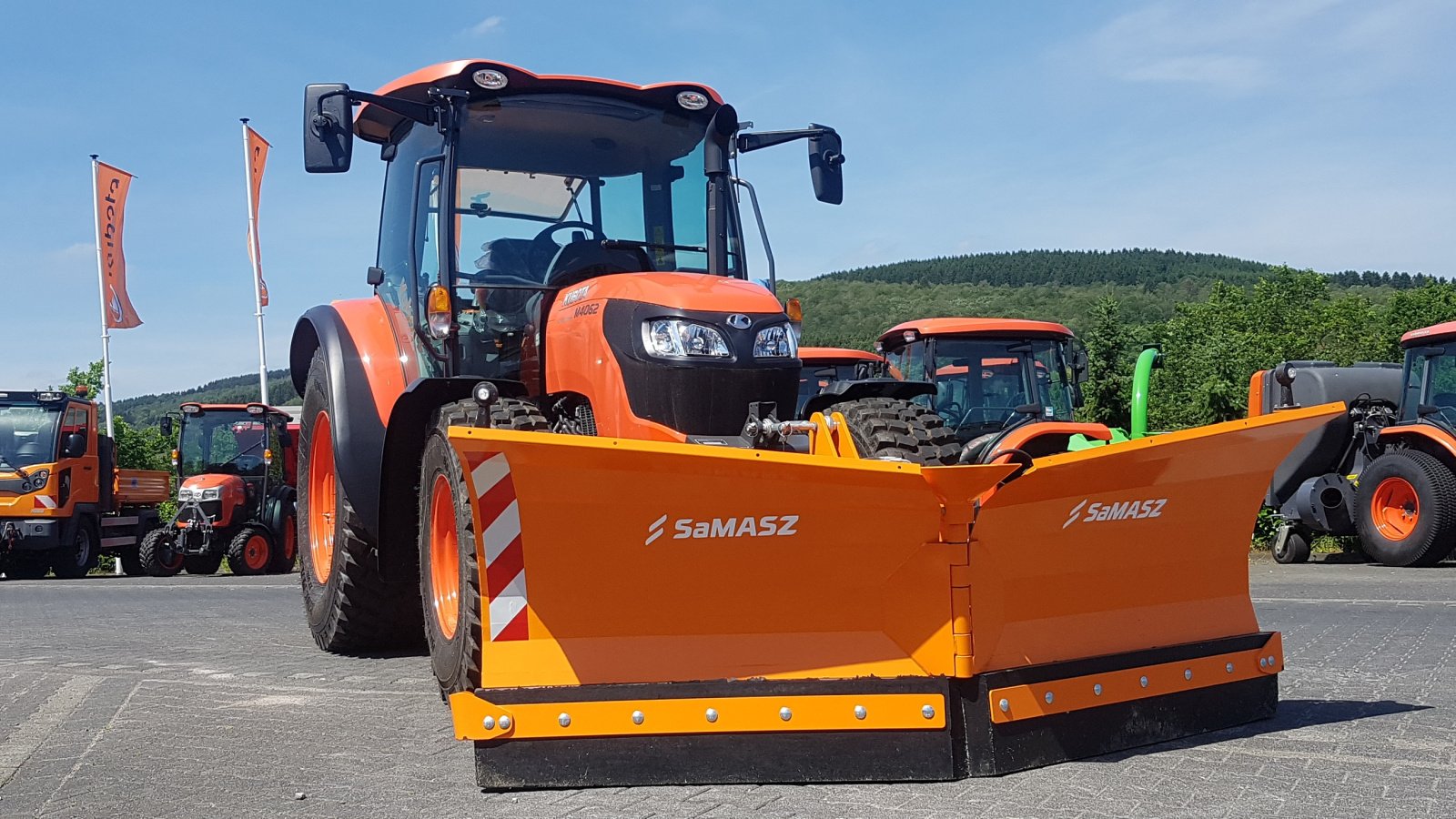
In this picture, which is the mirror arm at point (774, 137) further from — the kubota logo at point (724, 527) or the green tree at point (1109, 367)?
the green tree at point (1109, 367)

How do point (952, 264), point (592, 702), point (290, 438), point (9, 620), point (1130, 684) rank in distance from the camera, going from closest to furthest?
point (592, 702)
point (1130, 684)
point (9, 620)
point (290, 438)
point (952, 264)

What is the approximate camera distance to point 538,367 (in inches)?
217

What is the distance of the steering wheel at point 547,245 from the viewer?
574 centimetres

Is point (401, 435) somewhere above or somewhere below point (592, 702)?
above

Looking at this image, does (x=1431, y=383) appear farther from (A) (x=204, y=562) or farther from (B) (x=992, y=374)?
(A) (x=204, y=562)

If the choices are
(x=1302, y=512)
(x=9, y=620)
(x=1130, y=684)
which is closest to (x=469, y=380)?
(x=1130, y=684)

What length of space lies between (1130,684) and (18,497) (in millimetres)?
18128

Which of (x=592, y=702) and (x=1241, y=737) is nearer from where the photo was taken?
(x=592, y=702)

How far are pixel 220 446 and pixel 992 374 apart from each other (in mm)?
13313

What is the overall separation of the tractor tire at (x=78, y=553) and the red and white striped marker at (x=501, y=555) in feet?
56.9

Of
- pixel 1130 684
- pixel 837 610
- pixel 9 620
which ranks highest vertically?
pixel 837 610

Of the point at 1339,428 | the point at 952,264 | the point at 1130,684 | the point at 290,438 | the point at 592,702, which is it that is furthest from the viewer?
the point at 952,264

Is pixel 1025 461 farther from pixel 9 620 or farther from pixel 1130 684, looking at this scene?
pixel 9 620

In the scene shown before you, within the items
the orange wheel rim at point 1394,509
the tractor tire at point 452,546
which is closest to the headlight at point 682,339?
the tractor tire at point 452,546
